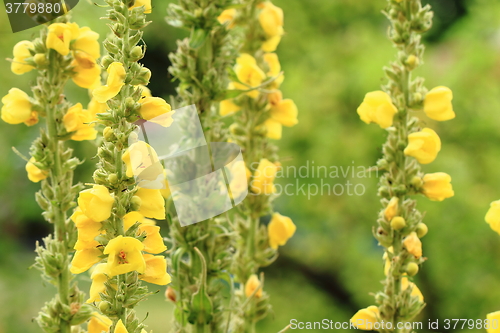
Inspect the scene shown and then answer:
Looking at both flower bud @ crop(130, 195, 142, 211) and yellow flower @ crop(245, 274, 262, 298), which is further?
yellow flower @ crop(245, 274, 262, 298)

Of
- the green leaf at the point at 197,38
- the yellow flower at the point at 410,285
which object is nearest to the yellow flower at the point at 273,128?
the green leaf at the point at 197,38

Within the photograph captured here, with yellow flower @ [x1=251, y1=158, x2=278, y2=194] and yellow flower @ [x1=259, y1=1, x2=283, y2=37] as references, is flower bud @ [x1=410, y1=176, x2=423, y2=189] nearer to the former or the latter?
yellow flower @ [x1=251, y1=158, x2=278, y2=194]

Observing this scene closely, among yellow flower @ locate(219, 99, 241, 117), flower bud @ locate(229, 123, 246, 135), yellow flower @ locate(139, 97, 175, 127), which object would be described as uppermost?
yellow flower @ locate(139, 97, 175, 127)

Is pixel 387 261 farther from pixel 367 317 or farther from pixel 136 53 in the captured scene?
pixel 136 53

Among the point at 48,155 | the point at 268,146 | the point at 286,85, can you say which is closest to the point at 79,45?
the point at 48,155

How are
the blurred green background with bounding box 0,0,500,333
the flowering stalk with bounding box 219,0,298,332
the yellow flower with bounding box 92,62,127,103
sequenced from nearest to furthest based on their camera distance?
the yellow flower with bounding box 92,62,127,103 < the flowering stalk with bounding box 219,0,298,332 < the blurred green background with bounding box 0,0,500,333

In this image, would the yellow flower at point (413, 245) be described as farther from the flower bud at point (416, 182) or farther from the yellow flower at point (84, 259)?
the yellow flower at point (84, 259)

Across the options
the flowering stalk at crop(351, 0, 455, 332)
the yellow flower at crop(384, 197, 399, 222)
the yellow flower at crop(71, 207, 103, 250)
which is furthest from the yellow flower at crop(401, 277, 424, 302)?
the yellow flower at crop(71, 207, 103, 250)

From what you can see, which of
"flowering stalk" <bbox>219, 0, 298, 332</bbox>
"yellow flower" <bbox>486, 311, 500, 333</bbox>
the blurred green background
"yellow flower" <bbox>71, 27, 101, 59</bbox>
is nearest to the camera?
"yellow flower" <bbox>486, 311, 500, 333</bbox>

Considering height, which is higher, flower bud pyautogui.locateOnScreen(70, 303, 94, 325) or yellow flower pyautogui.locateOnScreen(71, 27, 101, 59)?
yellow flower pyautogui.locateOnScreen(71, 27, 101, 59)
